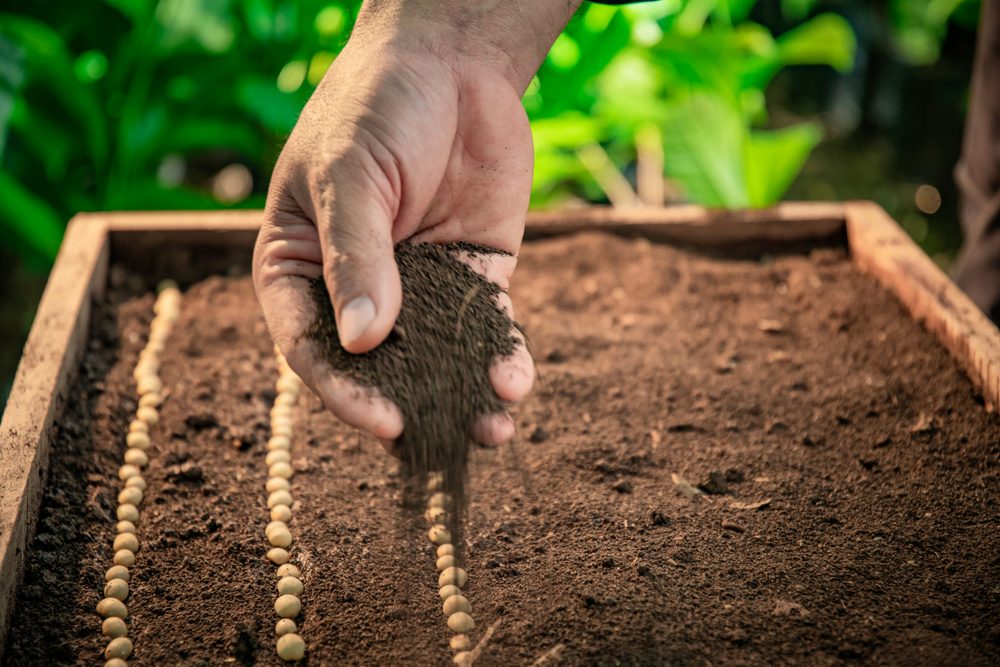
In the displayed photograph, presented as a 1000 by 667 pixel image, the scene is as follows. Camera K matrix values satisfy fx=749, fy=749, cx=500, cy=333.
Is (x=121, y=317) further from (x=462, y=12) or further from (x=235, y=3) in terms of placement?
(x=235, y=3)

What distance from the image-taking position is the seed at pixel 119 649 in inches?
36.4

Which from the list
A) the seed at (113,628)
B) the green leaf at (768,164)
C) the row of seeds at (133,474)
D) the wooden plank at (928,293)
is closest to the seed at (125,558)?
the row of seeds at (133,474)

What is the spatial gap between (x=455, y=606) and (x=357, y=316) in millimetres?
407

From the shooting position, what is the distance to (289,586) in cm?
101

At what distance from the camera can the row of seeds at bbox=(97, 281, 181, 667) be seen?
0.96 meters

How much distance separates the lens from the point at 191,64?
2.17 m

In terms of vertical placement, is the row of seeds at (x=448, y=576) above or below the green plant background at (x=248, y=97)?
below

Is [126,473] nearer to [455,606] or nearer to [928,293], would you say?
[455,606]

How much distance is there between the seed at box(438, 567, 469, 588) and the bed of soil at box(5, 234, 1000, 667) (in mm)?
A: 25

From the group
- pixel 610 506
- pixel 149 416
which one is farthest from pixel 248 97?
pixel 610 506

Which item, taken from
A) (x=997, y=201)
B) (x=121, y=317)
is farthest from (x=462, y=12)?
(x=997, y=201)

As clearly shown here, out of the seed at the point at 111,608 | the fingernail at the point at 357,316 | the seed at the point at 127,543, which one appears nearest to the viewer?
the fingernail at the point at 357,316

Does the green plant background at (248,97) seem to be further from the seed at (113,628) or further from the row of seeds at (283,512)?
the seed at (113,628)

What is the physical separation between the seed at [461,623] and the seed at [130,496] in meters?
0.55
